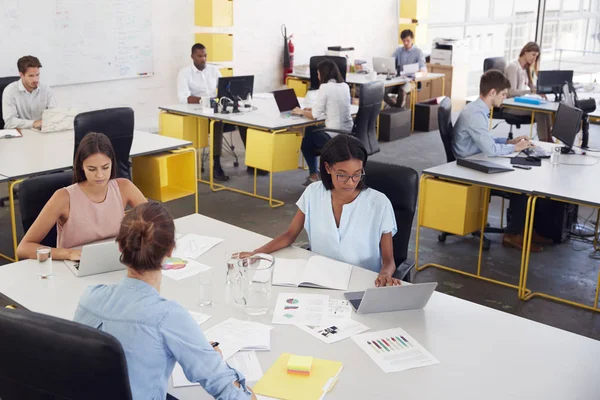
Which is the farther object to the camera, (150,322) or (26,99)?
(26,99)

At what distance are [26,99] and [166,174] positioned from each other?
162 centimetres

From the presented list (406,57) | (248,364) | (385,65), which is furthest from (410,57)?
(248,364)

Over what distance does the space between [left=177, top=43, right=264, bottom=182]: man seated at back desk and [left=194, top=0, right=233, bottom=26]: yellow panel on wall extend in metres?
0.85

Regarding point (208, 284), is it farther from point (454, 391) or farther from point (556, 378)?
point (556, 378)

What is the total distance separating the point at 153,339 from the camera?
1767 mm

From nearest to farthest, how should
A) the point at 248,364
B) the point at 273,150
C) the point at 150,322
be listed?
the point at 150,322
the point at 248,364
the point at 273,150

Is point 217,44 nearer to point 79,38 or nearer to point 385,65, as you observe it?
point 79,38

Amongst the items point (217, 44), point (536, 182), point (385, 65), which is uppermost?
point (217, 44)

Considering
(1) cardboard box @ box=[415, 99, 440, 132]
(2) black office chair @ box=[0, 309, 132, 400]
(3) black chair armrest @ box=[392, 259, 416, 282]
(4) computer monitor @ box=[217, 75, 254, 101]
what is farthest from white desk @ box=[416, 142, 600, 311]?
(1) cardboard box @ box=[415, 99, 440, 132]

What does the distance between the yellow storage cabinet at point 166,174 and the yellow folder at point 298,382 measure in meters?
3.30

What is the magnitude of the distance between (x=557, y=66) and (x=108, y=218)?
1144cm

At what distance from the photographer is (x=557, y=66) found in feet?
42.1

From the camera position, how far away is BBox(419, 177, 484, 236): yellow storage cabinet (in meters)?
4.36

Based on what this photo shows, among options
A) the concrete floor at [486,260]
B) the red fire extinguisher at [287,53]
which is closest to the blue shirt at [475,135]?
the concrete floor at [486,260]
